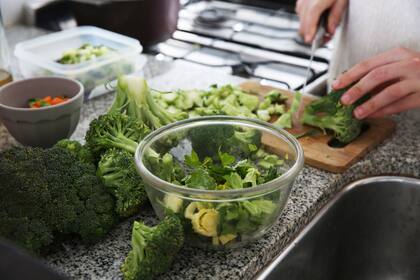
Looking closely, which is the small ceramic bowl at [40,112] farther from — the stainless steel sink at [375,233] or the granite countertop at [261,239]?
the stainless steel sink at [375,233]

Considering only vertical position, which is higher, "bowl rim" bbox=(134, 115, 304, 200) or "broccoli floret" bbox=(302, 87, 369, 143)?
"bowl rim" bbox=(134, 115, 304, 200)

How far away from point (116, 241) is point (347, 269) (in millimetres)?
497

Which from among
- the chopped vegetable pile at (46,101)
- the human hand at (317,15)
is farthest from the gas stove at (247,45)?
the chopped vegetable pile at (46,101)

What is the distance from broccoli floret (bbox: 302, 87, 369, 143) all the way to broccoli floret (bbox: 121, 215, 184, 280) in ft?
1.58

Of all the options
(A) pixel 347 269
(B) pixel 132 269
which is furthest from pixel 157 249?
(A) pixel 347 269

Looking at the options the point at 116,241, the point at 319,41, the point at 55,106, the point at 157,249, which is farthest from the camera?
the point at 319,41

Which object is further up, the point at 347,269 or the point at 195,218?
the point at 195,218

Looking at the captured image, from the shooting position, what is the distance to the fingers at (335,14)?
132cm

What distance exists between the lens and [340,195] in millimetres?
1021

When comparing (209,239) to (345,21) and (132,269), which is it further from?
(345,21)

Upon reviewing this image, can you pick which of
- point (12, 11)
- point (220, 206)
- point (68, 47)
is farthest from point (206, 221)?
point (12, 11)

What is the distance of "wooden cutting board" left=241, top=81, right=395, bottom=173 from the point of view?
40.5 inches

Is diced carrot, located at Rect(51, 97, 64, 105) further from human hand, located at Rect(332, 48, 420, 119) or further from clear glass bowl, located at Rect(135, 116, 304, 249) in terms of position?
human hand, located at Rect(332, 48, 420, 119)

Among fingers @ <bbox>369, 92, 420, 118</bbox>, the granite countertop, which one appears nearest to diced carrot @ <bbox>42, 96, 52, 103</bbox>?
the granite countertop
